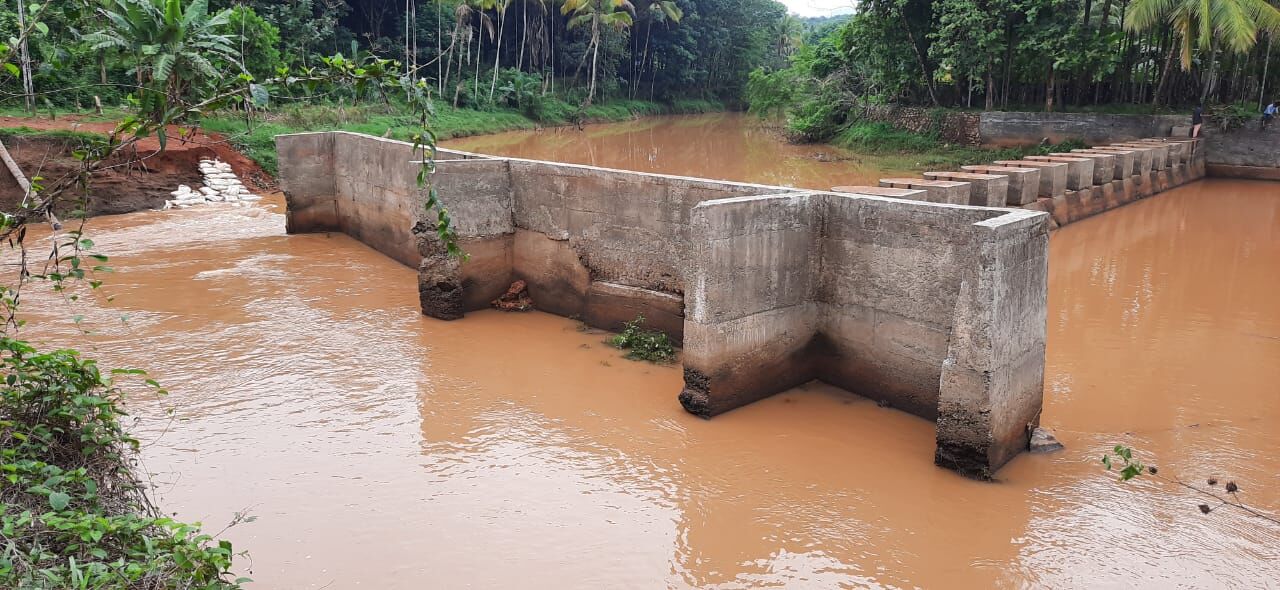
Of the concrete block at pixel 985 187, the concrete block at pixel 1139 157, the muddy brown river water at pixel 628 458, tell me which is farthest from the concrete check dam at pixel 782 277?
the concrete block at pixel 1139 157

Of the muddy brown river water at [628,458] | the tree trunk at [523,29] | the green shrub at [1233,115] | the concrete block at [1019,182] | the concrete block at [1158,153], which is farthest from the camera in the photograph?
the tree trunk at [523,29]

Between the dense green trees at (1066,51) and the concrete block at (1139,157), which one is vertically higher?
the dense green trees at (1066,51)

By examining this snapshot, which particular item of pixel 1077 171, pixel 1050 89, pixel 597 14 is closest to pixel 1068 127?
pixel 1050 89

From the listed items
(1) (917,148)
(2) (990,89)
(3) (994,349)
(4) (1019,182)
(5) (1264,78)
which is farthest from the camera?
(1) (917,148)

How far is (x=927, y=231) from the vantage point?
7.12 meters

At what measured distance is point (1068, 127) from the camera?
75.3ft

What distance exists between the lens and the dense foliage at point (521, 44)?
24.0 meters

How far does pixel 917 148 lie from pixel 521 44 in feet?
70.4

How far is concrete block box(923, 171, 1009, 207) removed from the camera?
12625mm

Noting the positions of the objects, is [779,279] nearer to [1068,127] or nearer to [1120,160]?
[1120,160]

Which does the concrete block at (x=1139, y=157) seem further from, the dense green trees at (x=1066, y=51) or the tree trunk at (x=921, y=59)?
the tree trunk at (x=921, y=59)

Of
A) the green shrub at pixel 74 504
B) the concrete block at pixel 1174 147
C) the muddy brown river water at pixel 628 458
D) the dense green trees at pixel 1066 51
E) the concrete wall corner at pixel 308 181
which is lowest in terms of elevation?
the muddy brown river water at pixel 628 458

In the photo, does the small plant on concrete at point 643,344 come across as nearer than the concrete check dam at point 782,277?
No

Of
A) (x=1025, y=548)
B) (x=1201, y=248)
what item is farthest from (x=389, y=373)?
(x=1201, y=248)
